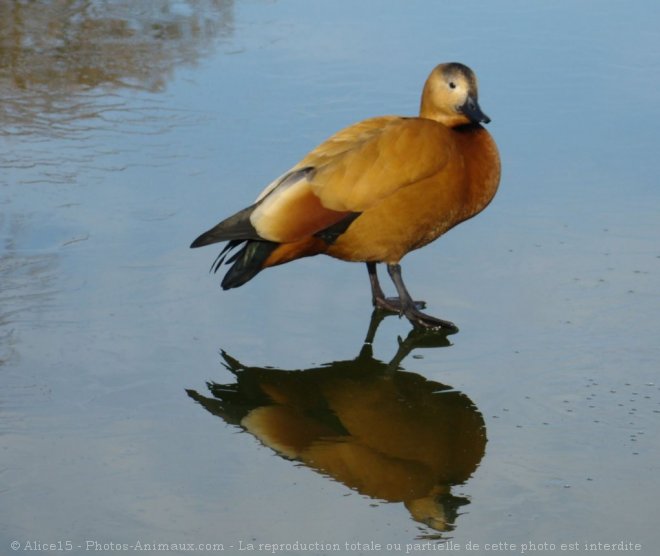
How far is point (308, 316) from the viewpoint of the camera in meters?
5.48

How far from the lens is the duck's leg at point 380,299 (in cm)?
568

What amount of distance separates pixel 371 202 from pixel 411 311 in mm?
445

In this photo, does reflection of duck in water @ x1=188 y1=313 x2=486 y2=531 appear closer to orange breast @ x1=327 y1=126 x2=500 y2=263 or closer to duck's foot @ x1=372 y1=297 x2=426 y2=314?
duck's foot @ x1=372 y1=297 x2=426 y2=314

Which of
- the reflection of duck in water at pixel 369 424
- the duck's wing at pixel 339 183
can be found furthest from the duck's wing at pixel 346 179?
the reflection of duck in water at pixel 369 424

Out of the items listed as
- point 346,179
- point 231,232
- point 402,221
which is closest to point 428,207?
point 402,221

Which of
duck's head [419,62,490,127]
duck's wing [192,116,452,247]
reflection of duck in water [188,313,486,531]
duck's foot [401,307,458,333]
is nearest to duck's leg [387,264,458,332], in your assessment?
duck's foot [401,307,458,333]

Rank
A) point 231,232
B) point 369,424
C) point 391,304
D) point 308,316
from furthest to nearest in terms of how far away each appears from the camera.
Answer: point 391,304 → point 308,316 → point 231,232 → point 369,424

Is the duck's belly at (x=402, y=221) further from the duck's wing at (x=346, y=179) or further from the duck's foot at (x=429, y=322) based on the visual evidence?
the duck's foot at (x=429, y=322)

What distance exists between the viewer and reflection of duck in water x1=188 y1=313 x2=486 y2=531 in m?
4.29

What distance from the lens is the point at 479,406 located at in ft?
15.7

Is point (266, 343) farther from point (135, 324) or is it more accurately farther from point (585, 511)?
point (585, 511)

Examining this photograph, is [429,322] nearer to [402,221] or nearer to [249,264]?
[402,221]

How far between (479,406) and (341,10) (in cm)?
507

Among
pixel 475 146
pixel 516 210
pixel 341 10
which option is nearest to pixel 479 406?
pixel 475 146
